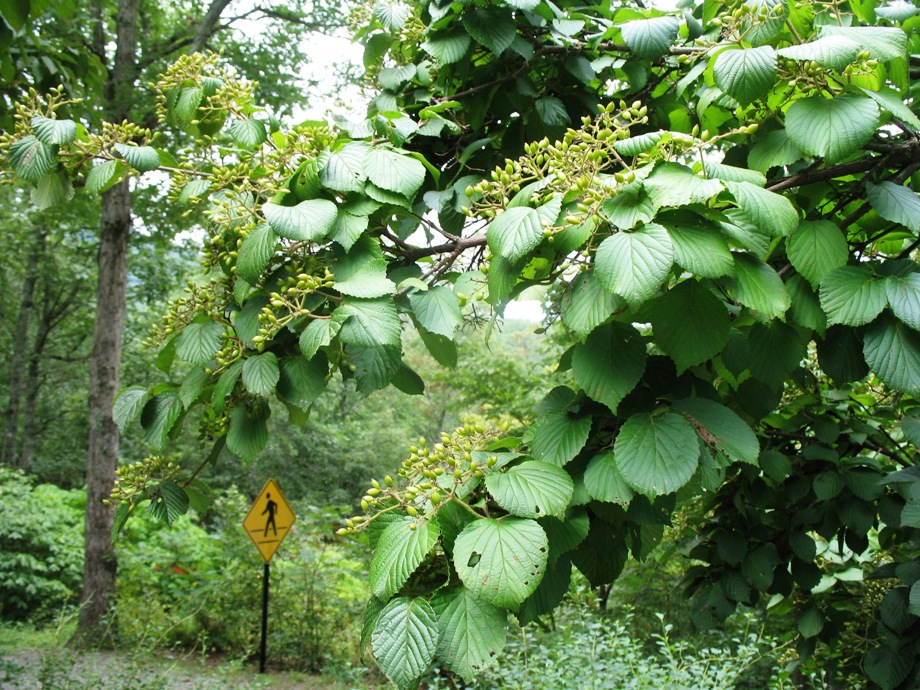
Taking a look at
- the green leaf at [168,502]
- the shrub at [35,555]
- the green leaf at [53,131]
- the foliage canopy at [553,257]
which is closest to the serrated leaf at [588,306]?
the foliage canopy at [553,257]

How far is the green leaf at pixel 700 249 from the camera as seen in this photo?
3.43 ft

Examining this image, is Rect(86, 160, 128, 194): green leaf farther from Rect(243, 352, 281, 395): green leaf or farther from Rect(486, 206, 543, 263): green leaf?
Rect(486, 206, 543, 263): green leaf

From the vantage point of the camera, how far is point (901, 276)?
1275mm

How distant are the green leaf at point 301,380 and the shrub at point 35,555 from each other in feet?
25.3

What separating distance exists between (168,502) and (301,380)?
0.49m

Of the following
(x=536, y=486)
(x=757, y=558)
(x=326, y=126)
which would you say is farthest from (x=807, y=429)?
(x=326, y=126)

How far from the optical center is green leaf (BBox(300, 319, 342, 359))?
1.25 m

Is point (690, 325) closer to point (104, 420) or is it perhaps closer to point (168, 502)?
point (168, 502)

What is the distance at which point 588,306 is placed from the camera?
114 centimetres

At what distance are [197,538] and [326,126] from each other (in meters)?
8.86

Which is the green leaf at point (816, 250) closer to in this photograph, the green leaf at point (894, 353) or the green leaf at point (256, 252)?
the green leaf at point (894, 353)

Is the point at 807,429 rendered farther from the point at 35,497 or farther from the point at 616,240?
the point at 35,497

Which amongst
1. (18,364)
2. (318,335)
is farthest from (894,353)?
(18,364)

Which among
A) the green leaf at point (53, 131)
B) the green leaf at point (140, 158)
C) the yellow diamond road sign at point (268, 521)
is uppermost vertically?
the green leaf at point (53, 131)
